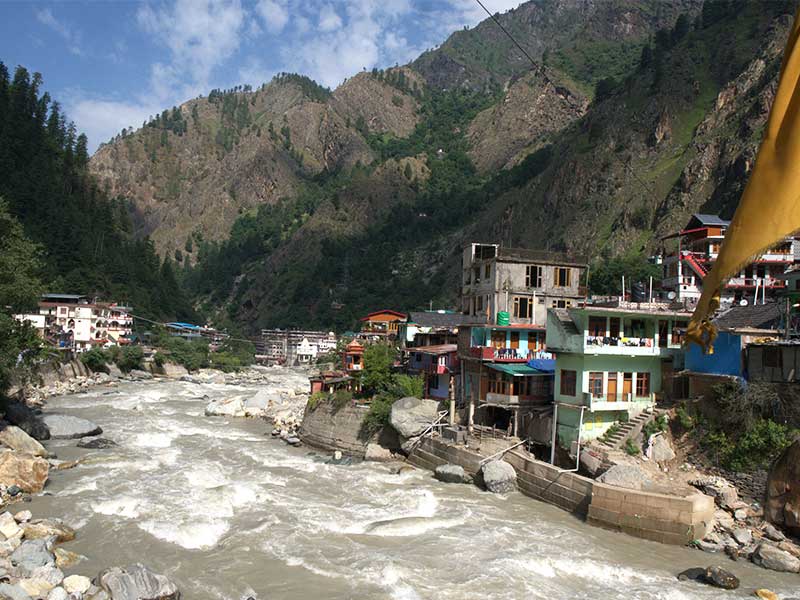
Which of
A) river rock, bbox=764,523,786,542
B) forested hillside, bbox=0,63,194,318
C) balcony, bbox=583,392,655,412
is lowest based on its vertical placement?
river rock, bbox=764,523,786,542

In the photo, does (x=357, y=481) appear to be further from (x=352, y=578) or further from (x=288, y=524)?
(x=352, y=578)

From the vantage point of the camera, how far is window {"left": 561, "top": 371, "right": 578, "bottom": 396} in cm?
3061

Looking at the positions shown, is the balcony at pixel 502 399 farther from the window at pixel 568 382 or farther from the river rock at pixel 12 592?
the river rock at pixel 12 592

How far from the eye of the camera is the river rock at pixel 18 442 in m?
32.1

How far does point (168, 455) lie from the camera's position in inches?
1443

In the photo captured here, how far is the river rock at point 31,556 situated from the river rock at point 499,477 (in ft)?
58.1

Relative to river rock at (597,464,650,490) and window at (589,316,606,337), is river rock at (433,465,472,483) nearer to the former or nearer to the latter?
river rock at (597,464,650,490)

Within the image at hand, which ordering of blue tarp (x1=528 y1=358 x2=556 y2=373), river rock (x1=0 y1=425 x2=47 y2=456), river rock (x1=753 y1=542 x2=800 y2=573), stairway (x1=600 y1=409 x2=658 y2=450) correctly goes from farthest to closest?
blue tarp (x1=528 y1=358 x2=556 y2=373) < river rock (x1=0 y1=425 x2=47 y2=456) < stairway (x1=600 y1=409 x2=658 y2=450) < river rock (x1=753 y1=542 x2=800 y2=573)

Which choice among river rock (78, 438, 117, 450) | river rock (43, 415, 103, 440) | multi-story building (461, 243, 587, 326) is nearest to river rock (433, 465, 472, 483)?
multi-story building (461, 243, 587, 326)

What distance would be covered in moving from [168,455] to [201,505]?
11555 mm

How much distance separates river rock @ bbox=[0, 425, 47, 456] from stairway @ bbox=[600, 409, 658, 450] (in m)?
27.9

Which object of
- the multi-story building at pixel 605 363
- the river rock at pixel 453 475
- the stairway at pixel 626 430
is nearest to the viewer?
the stairway at pixel 626 430

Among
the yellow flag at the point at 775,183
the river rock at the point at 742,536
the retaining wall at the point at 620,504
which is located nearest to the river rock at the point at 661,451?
the retaining wall at the point at 620,504

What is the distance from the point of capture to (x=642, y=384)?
3111cm
